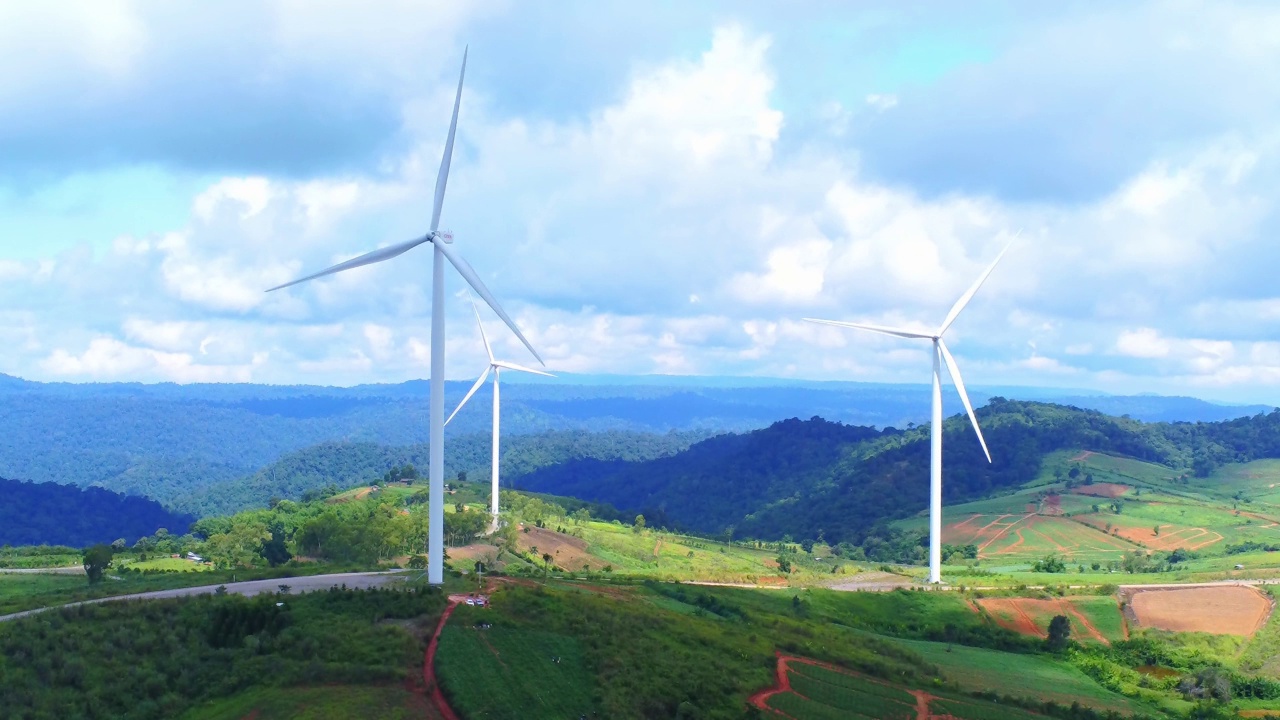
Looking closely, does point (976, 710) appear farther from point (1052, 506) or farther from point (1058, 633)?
point (1052, 506)

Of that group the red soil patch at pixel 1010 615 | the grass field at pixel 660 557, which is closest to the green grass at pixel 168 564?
the grass field at pixel 660 557

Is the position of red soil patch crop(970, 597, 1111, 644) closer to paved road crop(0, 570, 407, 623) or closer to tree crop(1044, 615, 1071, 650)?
tree crop(1044, 615, 1071, 650)

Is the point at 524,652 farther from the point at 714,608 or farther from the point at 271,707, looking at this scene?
the point at 714,608

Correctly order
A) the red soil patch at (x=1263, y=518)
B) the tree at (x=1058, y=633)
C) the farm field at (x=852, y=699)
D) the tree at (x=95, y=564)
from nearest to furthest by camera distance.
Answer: the farm field at (x=852, y=699) < the tree at (x=95, y=564) < the tree at (x=1058, y=633) < the red soil patch at (x=1263, y=518)

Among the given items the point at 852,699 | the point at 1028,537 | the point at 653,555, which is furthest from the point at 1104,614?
the point at 1028,537

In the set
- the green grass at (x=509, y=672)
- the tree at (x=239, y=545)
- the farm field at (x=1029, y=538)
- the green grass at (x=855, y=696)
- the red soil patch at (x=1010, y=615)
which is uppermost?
the green grass at (x=509, y=672)

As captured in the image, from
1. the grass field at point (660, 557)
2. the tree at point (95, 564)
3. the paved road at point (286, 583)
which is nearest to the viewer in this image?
the paved road at point (286, 583)

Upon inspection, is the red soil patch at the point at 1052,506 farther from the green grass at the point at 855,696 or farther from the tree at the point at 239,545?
the green grass at the point at 855,696
